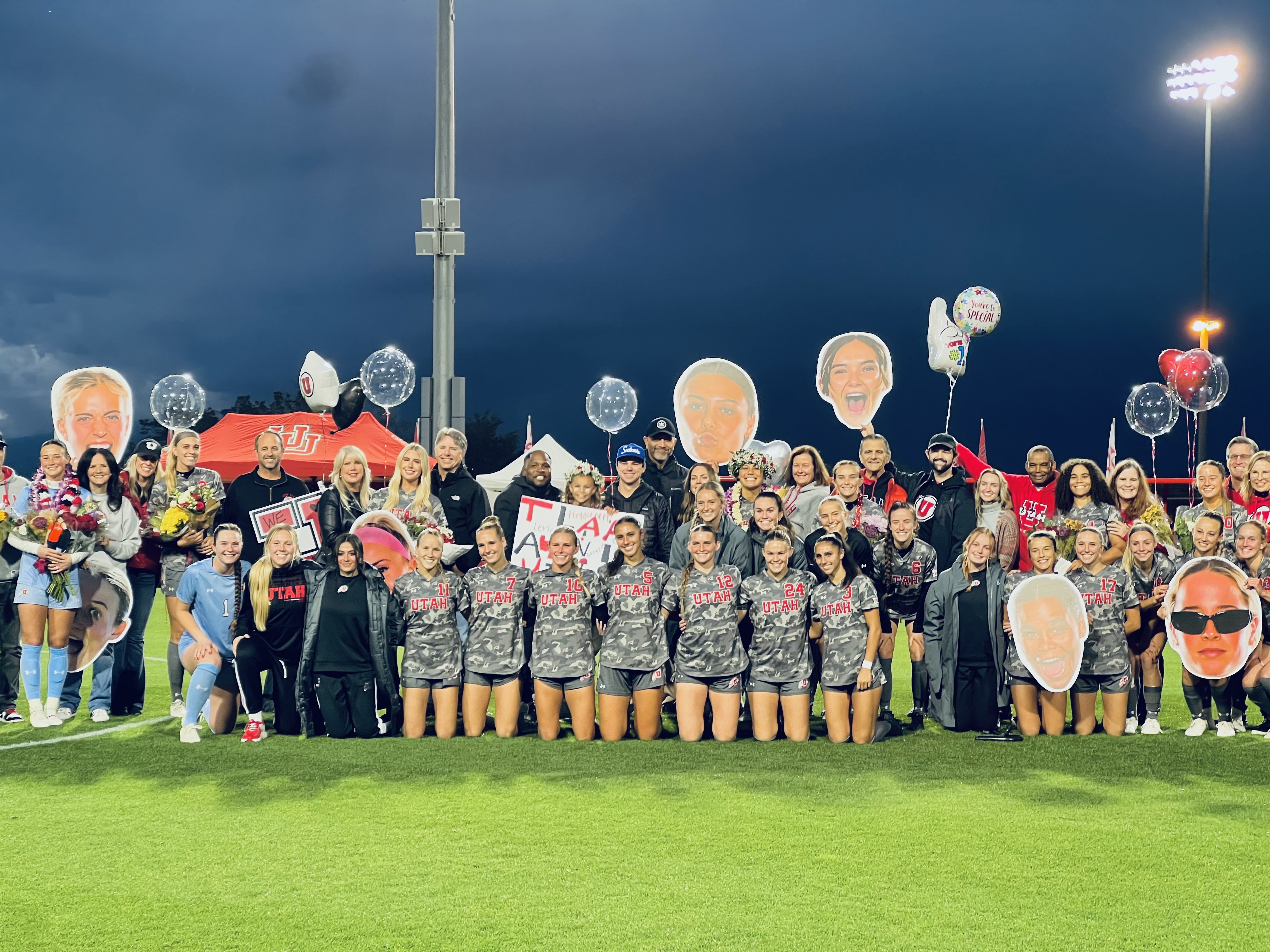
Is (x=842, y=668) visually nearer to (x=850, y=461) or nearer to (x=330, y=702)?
(x=850, y=461)

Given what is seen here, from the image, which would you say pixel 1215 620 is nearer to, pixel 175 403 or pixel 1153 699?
→ pixel 1153 699

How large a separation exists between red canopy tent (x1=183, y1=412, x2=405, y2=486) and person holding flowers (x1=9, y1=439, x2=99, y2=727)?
14090mm

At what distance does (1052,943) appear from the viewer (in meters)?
3.68

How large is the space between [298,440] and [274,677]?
48.2ft

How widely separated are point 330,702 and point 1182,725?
5410mm

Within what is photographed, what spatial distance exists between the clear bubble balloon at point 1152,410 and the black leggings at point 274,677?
27.2ft

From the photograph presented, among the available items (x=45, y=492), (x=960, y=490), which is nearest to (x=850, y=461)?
(x=960, y=490)

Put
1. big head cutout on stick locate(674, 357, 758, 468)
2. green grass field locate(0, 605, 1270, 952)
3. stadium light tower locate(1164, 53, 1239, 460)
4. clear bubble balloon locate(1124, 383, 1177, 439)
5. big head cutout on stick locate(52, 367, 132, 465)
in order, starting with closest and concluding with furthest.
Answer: green grass field locate(0, 605, 1270, 952) < big head cutout on stick locate(52, 367, 132, 465) < big head cutout on stick locate(674, 357, 758, 468) < clear bubble balloon locate(1124, 383, 1177, 439) < stadium light tower locate(1164, 53, 1239, 460)

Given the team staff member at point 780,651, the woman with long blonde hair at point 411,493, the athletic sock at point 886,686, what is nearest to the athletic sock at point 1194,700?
the athletic sock at point 886,686

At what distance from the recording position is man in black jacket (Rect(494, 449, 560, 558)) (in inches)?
311

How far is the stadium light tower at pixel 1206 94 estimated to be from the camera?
19406 mm

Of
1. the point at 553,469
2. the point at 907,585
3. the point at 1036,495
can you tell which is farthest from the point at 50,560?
the point at 553,469

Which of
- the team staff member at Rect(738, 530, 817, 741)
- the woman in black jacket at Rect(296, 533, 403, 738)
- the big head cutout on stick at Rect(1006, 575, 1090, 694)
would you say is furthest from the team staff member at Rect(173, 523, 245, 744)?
the big head cutout on stick at Rect(1006, 575, 1090, 694)

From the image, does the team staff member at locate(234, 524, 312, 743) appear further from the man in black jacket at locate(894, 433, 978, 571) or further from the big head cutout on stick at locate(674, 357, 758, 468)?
the man in black jacket at locate(894, 433, 978, 571)
